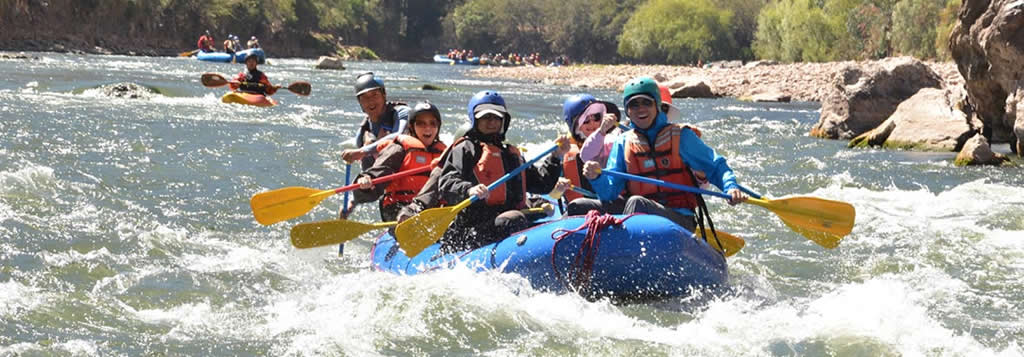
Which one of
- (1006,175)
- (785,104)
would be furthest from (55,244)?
(785,104)

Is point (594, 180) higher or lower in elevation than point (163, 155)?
higher

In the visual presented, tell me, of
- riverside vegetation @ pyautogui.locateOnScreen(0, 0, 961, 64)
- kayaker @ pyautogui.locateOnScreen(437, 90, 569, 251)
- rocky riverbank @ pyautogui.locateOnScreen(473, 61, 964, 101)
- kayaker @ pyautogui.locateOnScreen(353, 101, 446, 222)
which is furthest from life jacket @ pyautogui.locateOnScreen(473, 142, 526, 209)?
rocky riverbank @ pyautogui.locateOnScreen(473, 61, 964, 101)

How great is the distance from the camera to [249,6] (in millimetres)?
73375

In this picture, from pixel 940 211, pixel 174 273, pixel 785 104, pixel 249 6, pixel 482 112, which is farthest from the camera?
pixel 249 6

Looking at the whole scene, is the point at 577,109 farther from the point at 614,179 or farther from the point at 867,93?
the point at 867,93

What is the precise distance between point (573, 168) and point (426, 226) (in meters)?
1.51

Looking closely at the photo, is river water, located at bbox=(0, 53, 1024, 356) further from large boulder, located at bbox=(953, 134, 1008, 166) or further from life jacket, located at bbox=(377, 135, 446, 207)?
life jacket, located at bbox=(377, 135, 446, 207)

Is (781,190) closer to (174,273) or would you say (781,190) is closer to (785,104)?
(174,273)

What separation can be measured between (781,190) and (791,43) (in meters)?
42.0

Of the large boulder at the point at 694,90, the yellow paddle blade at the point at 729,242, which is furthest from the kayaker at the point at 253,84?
the large boulder at the point at 694,90

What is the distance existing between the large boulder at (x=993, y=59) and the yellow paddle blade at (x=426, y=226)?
9.89 metres

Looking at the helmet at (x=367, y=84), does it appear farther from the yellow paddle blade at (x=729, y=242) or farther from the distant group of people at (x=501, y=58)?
A: the distant group of people at (x=501, y=58)

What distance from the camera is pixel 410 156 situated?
7512mm

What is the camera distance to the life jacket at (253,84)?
1894 centimetres
